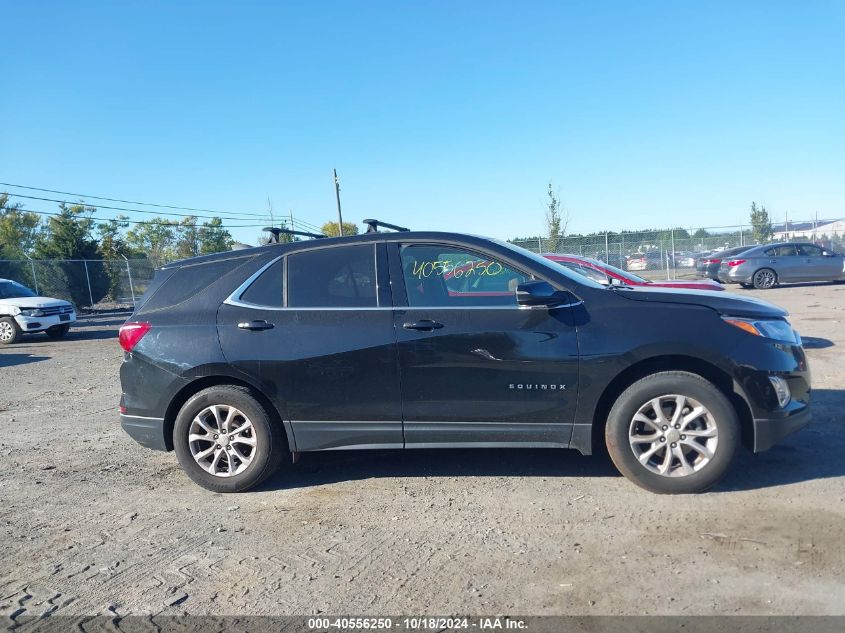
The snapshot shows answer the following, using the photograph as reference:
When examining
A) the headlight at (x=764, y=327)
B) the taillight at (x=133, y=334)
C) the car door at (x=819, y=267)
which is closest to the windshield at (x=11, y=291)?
the taillight at (x=133, y=334)

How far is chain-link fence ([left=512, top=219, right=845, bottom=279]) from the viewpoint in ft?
98.9

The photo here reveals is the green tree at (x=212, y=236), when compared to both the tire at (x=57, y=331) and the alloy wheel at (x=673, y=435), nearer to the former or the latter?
the tire at (x=57, y=331)

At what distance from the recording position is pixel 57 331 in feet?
55.9

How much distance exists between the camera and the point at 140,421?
482 cm

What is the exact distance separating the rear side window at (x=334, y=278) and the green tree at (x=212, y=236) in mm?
47170

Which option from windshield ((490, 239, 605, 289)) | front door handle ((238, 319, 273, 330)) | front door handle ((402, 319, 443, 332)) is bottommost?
front door handle ((402, 319, 443, 332))

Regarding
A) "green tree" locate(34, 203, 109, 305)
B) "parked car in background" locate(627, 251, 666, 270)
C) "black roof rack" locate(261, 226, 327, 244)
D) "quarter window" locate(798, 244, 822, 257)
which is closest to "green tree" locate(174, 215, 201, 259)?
"green tree" locate(34, 203, 109, 305)

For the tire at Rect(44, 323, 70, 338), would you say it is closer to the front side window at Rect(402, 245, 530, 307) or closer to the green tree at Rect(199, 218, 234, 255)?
the front side window at Rect(402, 245, 530, 307)

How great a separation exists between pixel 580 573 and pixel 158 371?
3251mm

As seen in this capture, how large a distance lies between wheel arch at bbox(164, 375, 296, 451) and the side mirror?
191 cm

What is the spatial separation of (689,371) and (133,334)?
4.04 metres

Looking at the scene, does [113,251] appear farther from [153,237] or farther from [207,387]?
[207,387]

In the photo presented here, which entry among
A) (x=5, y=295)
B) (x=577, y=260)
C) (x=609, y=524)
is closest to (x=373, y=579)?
(x=609, y=524)

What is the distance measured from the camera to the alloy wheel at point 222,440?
4625 mm
